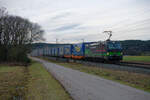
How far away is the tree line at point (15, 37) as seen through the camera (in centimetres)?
3438

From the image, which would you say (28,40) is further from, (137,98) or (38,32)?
(137,98)

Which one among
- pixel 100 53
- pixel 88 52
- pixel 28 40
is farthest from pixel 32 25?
pixel 100 53

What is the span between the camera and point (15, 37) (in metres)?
39.1

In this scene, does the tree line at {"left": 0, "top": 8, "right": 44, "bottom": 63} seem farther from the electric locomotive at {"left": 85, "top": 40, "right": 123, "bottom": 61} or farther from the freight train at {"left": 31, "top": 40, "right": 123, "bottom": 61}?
the electric locomotive at {"left": 85, "top": 40, "right": 123, "bottom": 61}

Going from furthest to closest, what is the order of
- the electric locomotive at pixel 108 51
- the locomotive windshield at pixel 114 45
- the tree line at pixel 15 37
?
the tree line at pixel 15 37 < the locomotive windshield at pixel 114 45 < the electric locomotive at pixel 108 51

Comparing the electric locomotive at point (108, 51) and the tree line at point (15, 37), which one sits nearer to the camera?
the electric locomotive at point (108, 51)

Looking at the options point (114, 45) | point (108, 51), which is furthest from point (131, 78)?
point (114, 45)

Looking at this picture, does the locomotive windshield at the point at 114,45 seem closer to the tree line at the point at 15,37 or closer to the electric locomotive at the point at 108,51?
the electric locomotive at the point at 108,51

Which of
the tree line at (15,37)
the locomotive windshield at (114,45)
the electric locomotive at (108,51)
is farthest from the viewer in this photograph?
the tree line at (15,37)

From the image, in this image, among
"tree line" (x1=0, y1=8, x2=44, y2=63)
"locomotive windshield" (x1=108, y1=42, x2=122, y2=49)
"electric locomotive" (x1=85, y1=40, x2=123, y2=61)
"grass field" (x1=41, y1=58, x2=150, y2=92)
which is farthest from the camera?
"tree line" (x1=0, y1=8, x2=44, y2=63)

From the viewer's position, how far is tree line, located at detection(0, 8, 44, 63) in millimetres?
34375

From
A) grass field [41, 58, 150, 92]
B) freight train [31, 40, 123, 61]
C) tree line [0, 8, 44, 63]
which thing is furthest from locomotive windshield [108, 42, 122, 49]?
tree line [0, 8, 44, 63]

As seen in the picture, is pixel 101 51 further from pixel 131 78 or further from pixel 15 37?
pixel 15 37

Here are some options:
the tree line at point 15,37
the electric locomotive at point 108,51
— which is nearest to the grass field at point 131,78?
the electric locomotive at point 108,51
